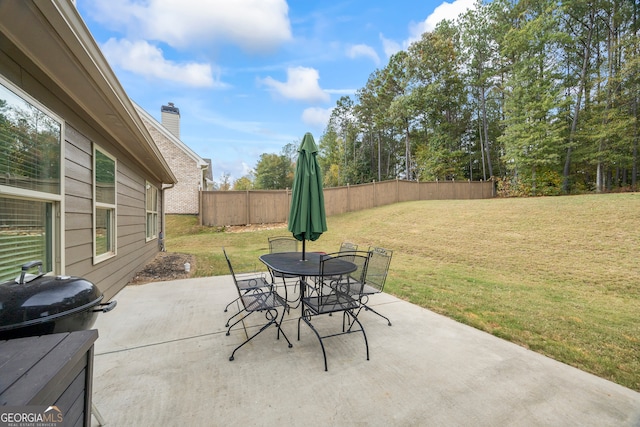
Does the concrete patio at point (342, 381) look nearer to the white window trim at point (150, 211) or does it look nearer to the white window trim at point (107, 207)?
the white window trim at point (107, 207)

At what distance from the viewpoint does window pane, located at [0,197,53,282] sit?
2.01 meters

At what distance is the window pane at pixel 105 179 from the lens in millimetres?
3760

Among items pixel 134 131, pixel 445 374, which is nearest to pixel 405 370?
pixel 445 374

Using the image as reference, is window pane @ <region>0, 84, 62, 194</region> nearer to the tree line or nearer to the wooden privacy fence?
the wooden privacy fence

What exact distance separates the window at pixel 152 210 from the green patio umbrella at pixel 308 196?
5463 mm

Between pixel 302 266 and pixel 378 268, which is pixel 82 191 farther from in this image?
pixel 378 268

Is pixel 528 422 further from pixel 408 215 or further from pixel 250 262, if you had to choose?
pixel 408 215

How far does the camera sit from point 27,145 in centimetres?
225

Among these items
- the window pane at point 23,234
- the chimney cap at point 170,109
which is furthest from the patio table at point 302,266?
the chimney cap at point 170,109

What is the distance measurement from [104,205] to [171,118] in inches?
613

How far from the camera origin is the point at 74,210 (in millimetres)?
3025

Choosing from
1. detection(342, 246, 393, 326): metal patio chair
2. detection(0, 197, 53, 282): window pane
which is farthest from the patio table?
detection(0, 197, 53, 282): window pane

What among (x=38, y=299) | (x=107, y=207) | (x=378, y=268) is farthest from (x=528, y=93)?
(x=38, y=299)

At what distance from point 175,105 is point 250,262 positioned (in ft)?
50.2
